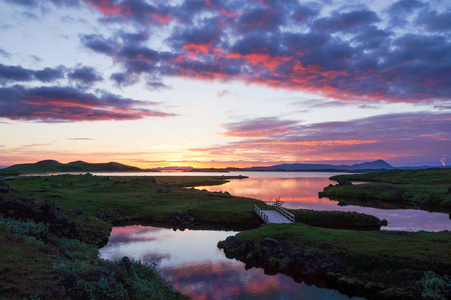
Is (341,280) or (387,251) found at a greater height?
(387,251)

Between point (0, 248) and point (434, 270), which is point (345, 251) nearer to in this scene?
point (434, 270)

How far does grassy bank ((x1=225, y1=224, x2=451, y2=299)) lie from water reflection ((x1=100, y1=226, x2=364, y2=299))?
2.94 meters

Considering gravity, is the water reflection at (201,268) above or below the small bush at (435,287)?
below

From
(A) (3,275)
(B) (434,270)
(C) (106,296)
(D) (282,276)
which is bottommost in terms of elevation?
(D) (282,276)

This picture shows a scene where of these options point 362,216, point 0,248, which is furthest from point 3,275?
point 362,216

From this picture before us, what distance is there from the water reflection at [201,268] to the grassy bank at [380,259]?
2938 mm

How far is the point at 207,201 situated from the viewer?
68125 mm

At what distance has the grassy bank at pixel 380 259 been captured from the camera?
2350cm

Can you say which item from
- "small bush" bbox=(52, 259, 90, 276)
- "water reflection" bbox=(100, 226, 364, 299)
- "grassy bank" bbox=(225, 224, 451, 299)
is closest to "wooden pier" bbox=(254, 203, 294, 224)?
"water reflection" bbox=(100, 226, 364, 299)

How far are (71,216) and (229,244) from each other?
25866mm

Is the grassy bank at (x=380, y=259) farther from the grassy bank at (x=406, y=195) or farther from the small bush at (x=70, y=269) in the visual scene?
the grassy bank at (x=406, y=195)

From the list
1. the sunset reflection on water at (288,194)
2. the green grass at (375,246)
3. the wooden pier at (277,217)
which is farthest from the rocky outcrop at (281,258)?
the sunset reflection on water at (288,194)

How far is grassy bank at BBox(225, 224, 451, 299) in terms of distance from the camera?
23.5 meters

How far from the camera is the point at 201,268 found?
29.4 metres
